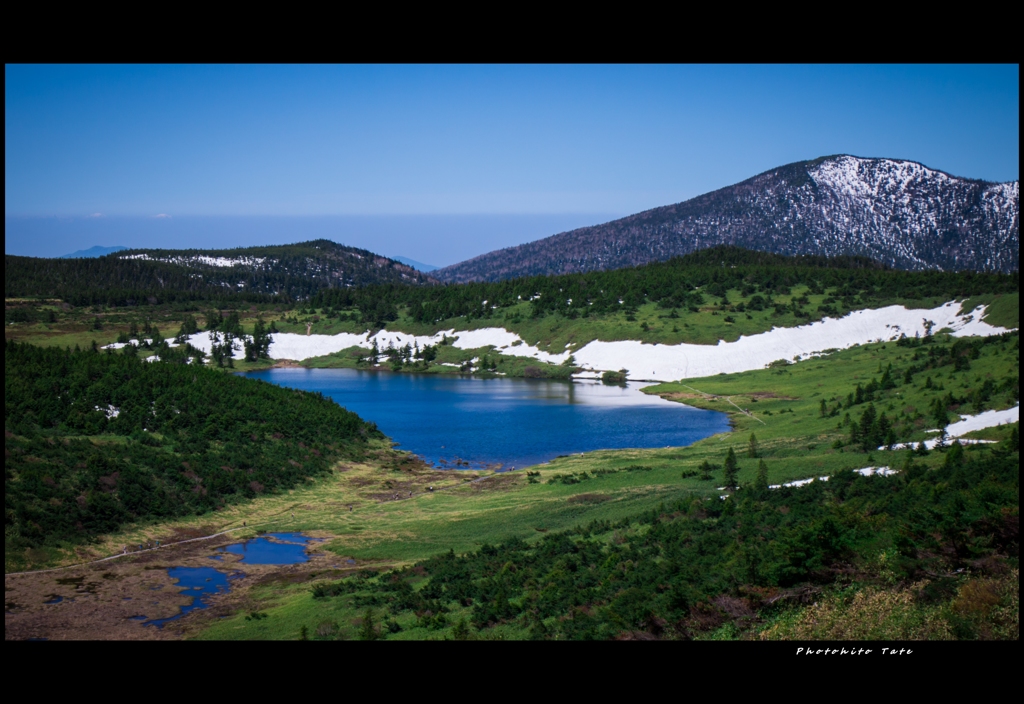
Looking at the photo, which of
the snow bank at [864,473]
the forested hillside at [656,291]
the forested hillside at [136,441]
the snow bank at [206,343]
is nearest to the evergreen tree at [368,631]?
the forested hillside at [136,441]

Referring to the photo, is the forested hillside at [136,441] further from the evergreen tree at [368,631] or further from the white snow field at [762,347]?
the white snow field at [762,347]

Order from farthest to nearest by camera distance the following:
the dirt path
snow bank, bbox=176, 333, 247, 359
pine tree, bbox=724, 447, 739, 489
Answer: snow bank, bbox=176, 333, 247, 359
the dirt path
pine tree, bbox=724, 447, 739, 489

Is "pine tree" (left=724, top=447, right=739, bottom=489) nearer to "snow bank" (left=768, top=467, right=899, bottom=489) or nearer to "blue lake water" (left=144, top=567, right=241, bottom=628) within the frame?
"snow bank" (left=768, top=467, right=899, bottom=489)

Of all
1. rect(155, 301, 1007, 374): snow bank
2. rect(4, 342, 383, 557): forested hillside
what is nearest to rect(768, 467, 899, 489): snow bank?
rect(4, 342, 383, 557): forested hillside

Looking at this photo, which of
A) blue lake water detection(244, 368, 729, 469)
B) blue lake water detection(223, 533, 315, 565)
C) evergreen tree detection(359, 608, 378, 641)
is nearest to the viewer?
evergreen tree detection(359, 608, 378, 641)

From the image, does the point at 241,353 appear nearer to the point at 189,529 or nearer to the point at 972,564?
the point at 189,529
